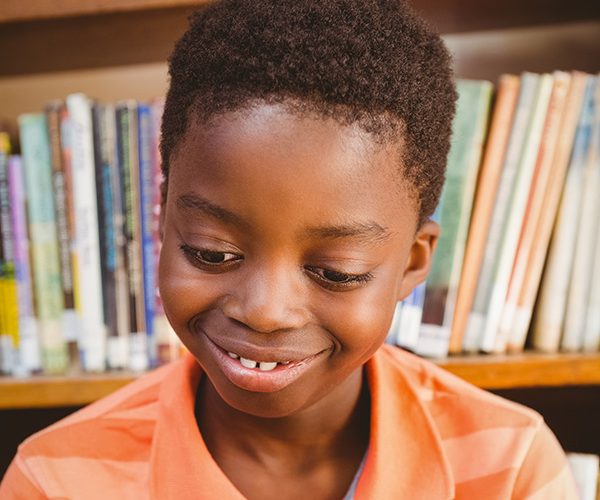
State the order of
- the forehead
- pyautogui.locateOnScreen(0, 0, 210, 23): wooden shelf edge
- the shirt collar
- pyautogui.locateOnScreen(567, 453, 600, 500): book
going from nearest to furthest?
the forehead, the shirt collar, pyautogui.locateOnScreen(0, 0, 210, 23): wooden shelf edge, pyautogui.locateOnScreen(567, 453, 600, 500): book

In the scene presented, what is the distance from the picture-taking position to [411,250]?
705 millimetres

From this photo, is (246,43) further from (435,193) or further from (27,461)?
(27,461)

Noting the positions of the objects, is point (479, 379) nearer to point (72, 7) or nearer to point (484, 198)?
point (484, 198)

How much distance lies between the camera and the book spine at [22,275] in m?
0.93

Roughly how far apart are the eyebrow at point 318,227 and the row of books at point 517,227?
373mm

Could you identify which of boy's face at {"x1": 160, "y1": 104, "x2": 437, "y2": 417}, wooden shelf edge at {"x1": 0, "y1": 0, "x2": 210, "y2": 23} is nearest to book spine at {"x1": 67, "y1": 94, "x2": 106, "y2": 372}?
wooden shelf edge at {"x1": 0, "y1": 0, "x2": 210, "y2": 23}

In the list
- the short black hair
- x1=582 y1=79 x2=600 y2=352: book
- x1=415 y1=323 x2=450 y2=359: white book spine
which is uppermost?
the short black hair

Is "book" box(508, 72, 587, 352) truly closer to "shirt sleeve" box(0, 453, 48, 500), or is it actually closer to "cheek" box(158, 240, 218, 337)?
"cheek" box(158, 240, 218, 337)

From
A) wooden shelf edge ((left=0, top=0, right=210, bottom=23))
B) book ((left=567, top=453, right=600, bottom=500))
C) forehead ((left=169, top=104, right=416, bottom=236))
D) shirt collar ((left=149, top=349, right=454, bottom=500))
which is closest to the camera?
forehead ((left=169, top=104, right=416, bottom=236))

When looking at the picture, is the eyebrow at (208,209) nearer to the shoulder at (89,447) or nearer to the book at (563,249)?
the shoulder at (89,447)

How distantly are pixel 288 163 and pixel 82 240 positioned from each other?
19.5 inches

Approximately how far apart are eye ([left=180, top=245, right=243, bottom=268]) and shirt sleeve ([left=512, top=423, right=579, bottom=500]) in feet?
1.38

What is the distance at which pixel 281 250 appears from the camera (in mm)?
558

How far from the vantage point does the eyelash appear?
1.91 feet
